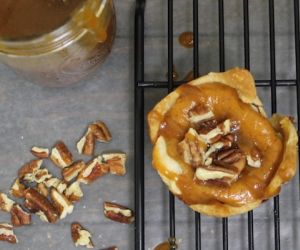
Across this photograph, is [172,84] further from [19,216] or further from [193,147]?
[19,216]

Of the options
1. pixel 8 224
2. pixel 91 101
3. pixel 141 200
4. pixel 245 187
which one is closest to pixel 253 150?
pixel 245 187

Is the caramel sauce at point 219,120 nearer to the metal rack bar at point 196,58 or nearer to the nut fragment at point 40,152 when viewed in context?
the metal rack bar at point 196,58

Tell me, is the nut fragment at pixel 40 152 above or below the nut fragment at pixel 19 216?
above

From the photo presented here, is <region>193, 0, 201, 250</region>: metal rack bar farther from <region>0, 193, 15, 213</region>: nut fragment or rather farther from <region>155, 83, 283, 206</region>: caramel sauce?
<region>0, 193, 15, 213</region>: nut fragment

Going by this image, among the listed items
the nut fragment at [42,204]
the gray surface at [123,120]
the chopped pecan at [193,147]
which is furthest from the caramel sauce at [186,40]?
the nut fragment at [42,204]

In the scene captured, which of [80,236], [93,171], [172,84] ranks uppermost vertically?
[172,84]

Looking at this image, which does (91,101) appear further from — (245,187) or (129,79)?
(245,187)

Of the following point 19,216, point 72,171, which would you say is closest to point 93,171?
point 72,171
